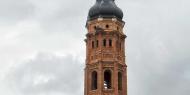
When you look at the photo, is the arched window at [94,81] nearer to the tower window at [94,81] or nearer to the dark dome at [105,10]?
the tower window at [94,81]

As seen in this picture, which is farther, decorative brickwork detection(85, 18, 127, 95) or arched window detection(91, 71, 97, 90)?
arched window detection(91, 71, 97, 90)

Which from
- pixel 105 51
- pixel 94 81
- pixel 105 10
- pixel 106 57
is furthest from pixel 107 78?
pixel 105 10

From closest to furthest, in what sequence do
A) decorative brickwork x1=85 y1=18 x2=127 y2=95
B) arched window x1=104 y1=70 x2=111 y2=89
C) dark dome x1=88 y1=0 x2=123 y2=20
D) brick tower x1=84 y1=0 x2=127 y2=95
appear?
decorative brickwork x1=85 y1=18 x2=127 y2=95
brick tower x1=84 y1=0 x2=127 y2=95
arched window x1=104 y1=70 x2=111 y2=89
dark dome x1=88 y1=0 x2=123 y2=20

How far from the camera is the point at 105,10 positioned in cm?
8425

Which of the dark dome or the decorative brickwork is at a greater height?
the dark dome

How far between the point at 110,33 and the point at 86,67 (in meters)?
6.64

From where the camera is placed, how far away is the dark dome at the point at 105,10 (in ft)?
277

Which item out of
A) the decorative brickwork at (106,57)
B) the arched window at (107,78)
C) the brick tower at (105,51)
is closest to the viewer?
the decorative brickwork at (106,57)

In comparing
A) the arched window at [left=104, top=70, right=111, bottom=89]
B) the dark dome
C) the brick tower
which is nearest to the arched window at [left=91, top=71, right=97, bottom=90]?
the brick tower

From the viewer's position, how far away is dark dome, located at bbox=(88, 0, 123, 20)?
277 feet

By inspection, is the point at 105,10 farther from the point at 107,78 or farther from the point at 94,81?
the point at 94,81

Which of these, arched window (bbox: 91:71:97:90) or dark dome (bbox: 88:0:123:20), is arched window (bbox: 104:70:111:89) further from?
dark dome (bbox: 88:0:123:20)

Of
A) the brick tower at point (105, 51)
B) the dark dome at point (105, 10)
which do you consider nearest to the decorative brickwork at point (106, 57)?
the brick tower at point (105, 51)

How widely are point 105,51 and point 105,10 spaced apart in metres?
6.70
